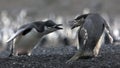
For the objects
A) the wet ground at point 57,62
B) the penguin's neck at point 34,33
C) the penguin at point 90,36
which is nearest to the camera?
the wet ground at point 57,62

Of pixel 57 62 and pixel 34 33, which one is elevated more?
pixel 34 33

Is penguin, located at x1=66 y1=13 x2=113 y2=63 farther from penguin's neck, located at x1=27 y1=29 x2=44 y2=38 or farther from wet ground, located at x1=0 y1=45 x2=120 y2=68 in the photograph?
penguin's neck, located at x1=27 y1=29 x2=44 y2=38

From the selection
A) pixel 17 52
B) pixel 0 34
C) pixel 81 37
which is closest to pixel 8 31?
pixel 0 34

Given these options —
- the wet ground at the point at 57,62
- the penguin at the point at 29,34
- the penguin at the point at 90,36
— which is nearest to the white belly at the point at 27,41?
the penguin at the point at 29,34

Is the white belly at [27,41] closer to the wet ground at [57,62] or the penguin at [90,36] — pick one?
the wet ground at [57,62]

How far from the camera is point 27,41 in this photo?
11.1 m

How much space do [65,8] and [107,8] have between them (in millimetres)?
3315

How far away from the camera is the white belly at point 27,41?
10.9 metres

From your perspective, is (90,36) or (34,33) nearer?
(90,36)

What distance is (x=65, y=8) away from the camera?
45.7 m

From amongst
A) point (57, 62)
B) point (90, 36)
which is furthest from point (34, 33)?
point (57, 62)

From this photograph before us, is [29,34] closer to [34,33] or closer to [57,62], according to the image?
[34,33]

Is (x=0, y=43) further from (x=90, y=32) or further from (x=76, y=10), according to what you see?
(x=76, y=10)

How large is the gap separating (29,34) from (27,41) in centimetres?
21
